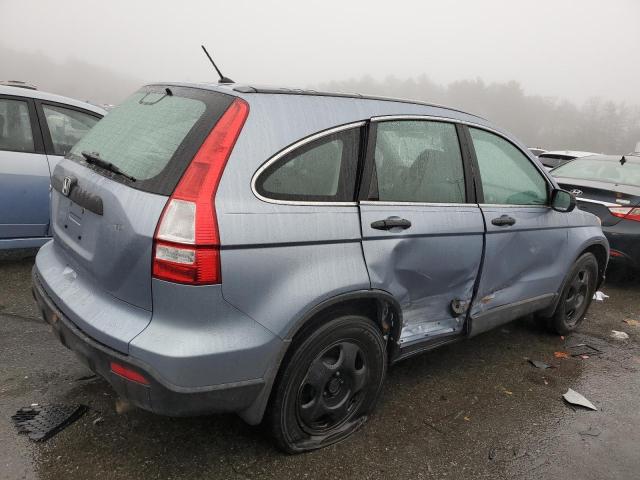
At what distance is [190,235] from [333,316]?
0.79m

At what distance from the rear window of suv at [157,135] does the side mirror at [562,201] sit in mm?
2478

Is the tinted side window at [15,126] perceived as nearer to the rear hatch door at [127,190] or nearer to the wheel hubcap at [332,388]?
the rear hatch door at [127,190]

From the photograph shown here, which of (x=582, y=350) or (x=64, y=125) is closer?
(x=582, y=350)

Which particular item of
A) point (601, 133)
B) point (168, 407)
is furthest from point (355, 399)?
point (601, 133)

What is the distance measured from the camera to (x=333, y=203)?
2281 millimetres

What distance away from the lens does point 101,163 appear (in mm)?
2309

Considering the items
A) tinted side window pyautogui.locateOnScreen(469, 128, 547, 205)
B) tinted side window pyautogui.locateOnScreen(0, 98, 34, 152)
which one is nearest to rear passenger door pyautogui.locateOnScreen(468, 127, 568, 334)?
tinted side window pyautogui.locateOnScreen(469, 128, 547, 205)

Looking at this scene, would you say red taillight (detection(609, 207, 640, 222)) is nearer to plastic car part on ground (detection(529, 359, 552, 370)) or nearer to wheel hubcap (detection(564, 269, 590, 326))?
wheel hubcap (detection(564, 269, 590, 326))

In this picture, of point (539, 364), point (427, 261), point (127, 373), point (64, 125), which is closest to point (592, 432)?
point (539, 364)

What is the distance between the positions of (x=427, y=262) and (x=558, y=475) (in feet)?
3.94

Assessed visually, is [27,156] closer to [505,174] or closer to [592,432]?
[505,174]

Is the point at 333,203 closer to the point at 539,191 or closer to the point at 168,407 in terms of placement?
the point at 168,407

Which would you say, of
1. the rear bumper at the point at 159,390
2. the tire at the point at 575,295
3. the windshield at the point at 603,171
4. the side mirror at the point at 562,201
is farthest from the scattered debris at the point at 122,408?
the windshield at the point at 603,171

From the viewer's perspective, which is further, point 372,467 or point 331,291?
point 372,467
